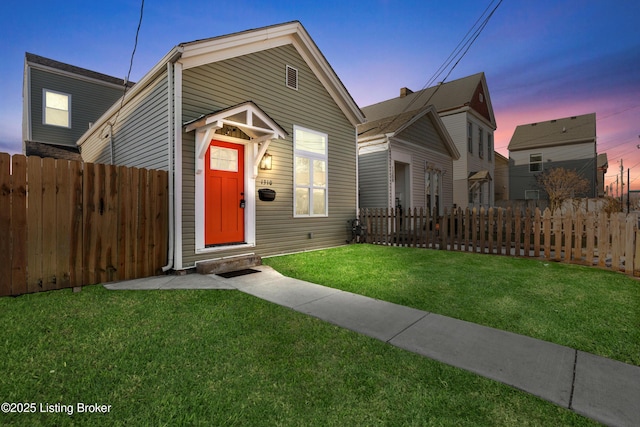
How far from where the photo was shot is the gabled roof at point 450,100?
1834cm

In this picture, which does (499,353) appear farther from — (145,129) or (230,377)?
(145,129)

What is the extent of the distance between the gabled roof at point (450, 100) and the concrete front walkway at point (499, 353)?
17472 mm

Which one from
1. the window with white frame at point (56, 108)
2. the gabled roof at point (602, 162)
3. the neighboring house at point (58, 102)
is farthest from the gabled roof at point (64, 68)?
the gabled roof at point (602, 162)

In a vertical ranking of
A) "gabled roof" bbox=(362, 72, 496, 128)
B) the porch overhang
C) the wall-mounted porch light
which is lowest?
the wall-mounted porch light

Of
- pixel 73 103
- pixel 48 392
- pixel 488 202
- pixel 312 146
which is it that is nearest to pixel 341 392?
pixel 48 392

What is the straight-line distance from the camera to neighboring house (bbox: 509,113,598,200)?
79.1 feet

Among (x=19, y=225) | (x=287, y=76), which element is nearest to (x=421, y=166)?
(x=287, y=76)

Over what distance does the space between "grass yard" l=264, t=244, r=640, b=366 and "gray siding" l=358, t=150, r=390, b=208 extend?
431 centimetres

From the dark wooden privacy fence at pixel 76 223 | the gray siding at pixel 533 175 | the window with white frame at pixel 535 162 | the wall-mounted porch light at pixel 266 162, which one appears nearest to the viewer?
the dark wooden privacy fence at pixel 76 223

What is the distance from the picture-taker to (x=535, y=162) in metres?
25.8

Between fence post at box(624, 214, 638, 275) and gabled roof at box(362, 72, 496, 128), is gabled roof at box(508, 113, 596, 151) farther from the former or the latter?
fence post at box(624, 214, 638, 275)

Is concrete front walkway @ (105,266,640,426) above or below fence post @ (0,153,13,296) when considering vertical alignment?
below

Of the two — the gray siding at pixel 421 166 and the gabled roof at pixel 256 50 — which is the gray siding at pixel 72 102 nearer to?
the gabled roof at pixel 256 50

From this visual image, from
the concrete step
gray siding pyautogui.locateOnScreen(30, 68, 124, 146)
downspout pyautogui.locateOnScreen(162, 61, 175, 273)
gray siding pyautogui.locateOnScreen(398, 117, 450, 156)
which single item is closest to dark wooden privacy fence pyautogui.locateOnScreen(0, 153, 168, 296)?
downspout pyautogui.locateOnScreen(162, 61, 175, 273)
